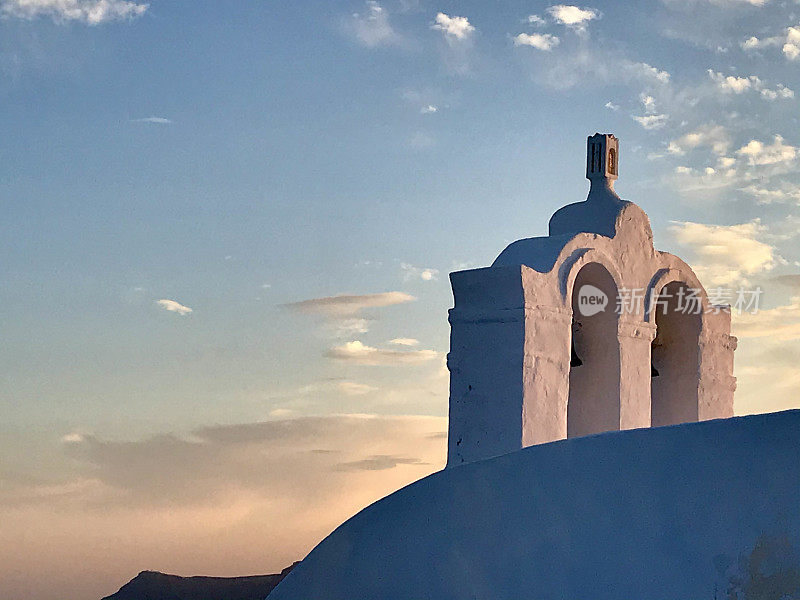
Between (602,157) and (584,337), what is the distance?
2.00 m

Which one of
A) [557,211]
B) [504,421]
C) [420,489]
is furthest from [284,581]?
[557,211]

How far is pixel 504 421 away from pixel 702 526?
479 centimetres

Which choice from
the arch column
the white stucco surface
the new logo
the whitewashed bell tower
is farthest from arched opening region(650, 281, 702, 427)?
the white stucco surface

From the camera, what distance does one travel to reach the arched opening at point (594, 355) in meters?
9.71

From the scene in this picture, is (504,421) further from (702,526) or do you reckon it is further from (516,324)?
(702,526)

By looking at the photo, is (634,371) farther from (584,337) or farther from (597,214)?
(597,214)

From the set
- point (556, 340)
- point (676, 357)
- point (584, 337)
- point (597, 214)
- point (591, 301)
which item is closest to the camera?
point (556, 340)

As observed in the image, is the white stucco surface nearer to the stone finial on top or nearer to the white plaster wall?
the white plaster wall

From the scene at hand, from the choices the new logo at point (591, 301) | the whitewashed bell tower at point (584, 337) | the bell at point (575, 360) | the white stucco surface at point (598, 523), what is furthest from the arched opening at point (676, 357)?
the white stucco surface at point (598, 523)

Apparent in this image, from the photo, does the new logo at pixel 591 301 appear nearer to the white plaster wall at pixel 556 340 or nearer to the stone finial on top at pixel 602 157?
the white plaster wall at pixel 556 340

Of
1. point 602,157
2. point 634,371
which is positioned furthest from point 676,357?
point 602,157

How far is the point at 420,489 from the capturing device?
455 cm

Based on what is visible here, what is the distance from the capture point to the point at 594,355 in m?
9.91

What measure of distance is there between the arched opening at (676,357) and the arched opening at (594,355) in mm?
1184
